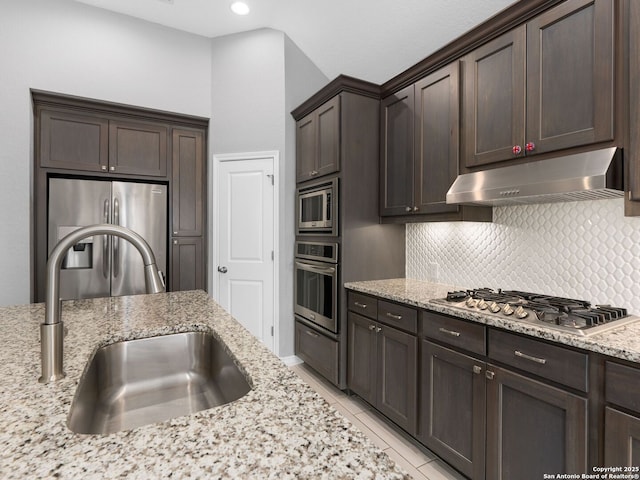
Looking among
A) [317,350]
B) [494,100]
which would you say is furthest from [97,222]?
[494,100]

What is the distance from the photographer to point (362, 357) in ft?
8.35

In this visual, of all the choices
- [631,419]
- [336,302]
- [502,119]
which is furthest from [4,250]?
[631,419]

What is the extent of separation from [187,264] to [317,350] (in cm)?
170

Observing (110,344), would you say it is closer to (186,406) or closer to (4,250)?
(186,406)

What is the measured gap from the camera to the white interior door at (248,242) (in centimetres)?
346

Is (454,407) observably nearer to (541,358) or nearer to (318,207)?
(541,358)

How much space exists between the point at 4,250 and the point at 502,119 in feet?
12.8

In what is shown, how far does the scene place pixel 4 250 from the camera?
110 inches

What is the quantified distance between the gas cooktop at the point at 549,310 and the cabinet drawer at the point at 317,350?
1204mm

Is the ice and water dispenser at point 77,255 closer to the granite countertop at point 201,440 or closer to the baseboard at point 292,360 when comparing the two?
the baseboard at point 292,360

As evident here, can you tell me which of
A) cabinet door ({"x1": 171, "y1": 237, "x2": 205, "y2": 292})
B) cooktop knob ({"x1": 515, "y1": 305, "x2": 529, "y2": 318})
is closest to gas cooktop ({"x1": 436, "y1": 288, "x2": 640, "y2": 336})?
cooktop knob ({"x1": 515, "y1": 305, "x2": 529, "y2": 318})

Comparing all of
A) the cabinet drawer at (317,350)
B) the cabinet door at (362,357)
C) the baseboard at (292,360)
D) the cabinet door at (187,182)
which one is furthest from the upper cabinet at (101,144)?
the cabinet door at (362,357)

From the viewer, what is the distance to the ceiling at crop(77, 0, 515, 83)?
8.26 ft

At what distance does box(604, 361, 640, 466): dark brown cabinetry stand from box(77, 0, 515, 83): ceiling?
2.29 m
